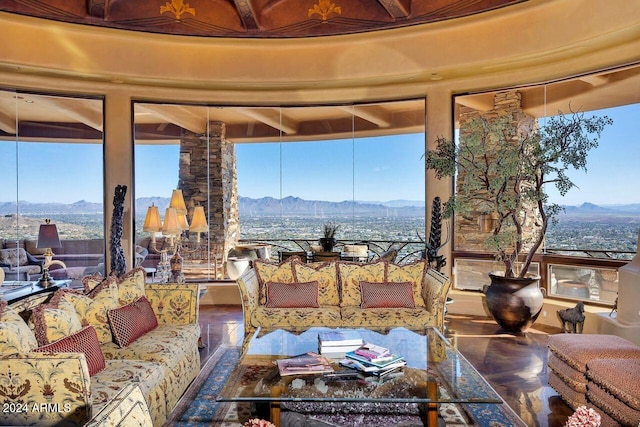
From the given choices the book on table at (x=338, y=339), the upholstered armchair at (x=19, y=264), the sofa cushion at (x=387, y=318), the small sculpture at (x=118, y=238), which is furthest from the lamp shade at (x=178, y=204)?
the book on table at (x=338, y=339)

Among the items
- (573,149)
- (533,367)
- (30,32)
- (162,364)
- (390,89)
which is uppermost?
(30,32)

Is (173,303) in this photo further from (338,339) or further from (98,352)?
(338,339)

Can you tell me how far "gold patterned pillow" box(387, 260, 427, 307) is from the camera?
189 inches

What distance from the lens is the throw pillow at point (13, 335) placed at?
2219mm

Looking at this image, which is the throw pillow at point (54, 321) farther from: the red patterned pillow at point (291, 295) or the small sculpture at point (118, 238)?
the small sculpture at point (118, 238)

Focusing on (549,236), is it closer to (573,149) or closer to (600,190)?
(600,190)

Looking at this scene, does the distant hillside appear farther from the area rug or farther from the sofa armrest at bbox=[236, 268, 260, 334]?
the area rug

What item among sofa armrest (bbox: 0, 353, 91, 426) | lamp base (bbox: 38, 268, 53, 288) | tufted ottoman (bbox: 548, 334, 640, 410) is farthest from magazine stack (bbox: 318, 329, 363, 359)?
lamp base (bbox: 38, 268, 53, 288)

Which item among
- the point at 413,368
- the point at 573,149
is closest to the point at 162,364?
the point at 413,368

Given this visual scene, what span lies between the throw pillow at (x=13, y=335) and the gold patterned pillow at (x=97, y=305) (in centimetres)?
64

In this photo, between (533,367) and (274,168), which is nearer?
(533,367)

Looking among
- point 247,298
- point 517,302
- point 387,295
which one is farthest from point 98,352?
point 517,302

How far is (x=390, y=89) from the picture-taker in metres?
6.65

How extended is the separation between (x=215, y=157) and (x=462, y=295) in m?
4.20
